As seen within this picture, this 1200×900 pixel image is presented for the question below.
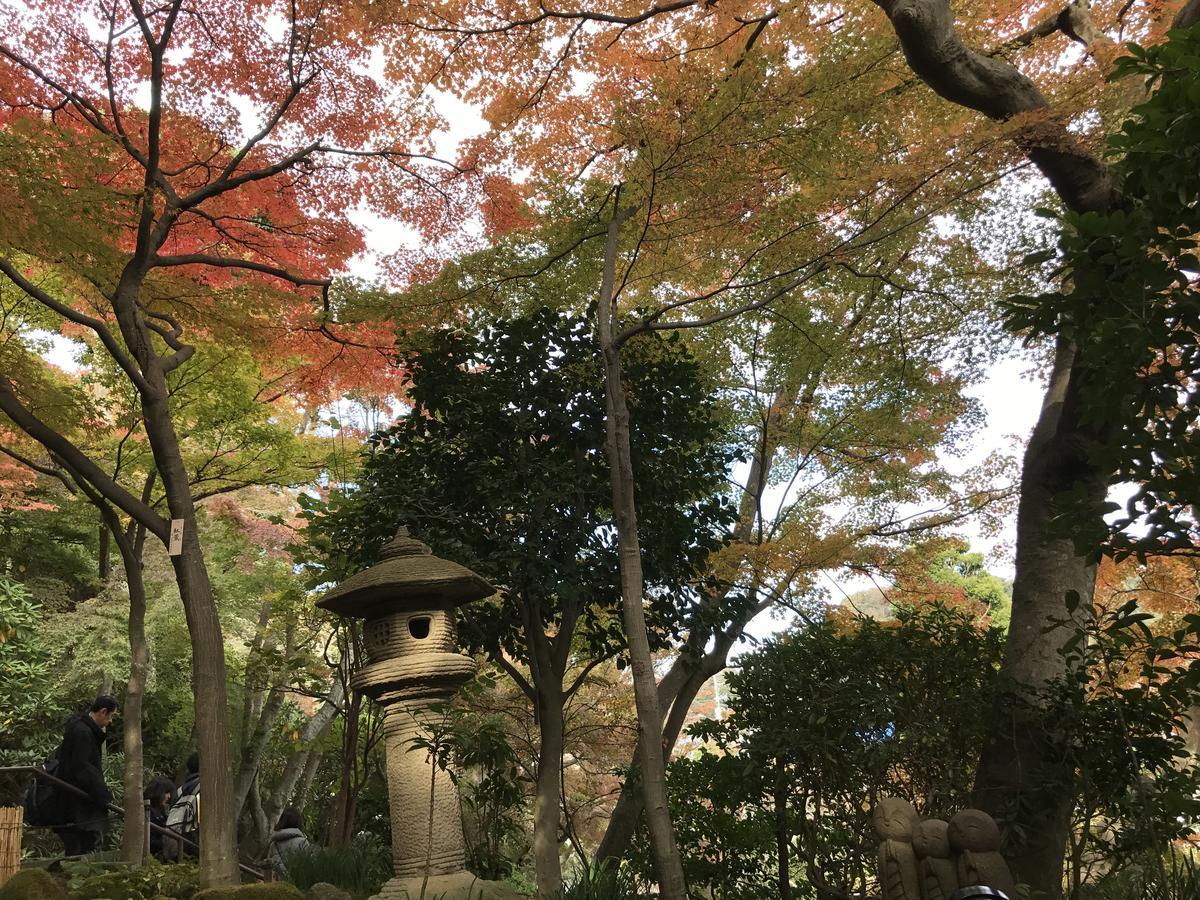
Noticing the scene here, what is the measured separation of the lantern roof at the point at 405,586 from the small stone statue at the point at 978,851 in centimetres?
332

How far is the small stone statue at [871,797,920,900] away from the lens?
4.42 meters

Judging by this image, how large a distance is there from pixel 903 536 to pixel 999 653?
4027mm

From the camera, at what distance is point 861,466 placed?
10.4 metres

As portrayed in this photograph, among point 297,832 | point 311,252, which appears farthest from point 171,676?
point 311,252

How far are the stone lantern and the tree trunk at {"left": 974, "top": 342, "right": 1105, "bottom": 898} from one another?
10.8 ft

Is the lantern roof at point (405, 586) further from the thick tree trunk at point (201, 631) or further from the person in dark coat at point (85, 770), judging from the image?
the person in dark coat at point (85, 770)

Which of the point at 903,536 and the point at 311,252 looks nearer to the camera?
the point at 311,252

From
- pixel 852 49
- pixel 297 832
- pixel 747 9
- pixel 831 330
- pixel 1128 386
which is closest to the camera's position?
pixel 1128 386

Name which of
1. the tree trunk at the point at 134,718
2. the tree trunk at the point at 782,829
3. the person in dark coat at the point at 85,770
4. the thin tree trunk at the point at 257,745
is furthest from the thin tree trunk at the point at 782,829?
the thin tree trunk at the point at 257,745

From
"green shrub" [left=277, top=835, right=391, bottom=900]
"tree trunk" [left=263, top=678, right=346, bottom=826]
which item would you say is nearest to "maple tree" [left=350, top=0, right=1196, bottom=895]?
"green shrub" [left=277, top=835, right=391, bottom=900]

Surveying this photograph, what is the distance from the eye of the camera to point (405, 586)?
18.7 feet

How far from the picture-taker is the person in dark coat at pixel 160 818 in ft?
28.7

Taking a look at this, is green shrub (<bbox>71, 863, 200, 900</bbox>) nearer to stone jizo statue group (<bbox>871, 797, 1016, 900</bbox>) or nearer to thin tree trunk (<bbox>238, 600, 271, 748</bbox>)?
stone jizo statue group (<bbox>871, 797, 1016, 900</bbox>)

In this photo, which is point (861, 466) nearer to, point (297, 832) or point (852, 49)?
point (852, 49)
